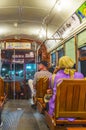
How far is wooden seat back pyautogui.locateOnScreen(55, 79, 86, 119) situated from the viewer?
461 cm

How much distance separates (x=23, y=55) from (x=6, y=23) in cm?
361

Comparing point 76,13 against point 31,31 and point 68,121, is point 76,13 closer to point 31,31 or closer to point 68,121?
point 68,121

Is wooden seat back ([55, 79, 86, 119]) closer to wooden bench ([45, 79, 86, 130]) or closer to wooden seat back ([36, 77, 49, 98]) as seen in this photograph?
wooden bench ([45, 79, 86, 130])

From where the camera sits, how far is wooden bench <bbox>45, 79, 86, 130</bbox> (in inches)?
182

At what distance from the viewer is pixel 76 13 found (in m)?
7.82

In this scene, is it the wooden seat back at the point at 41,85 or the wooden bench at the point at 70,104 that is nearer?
the wooden bench at the point at 70,104

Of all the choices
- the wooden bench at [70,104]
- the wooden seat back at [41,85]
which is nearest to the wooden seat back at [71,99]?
the wooden bench at [70,104]

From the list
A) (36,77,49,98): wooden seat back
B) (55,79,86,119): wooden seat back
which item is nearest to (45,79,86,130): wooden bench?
(55,79,86,119): wooden seat back

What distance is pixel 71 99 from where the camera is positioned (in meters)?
4.73

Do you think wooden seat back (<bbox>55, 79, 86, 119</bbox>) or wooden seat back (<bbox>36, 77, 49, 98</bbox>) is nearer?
wooden seat back (<bbox>55, 79, 86, 119</bbox>)

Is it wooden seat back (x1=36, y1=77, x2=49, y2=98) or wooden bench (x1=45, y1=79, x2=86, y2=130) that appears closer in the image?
wooden bench (x1=45, y1=79, x2=86, y2=130)

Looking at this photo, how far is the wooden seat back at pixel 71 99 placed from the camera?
15.1 ft

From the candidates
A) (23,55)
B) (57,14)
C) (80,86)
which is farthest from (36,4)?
(23,55)

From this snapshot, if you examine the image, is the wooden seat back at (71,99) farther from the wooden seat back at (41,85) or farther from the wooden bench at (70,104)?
the wooden seat back at (41,85)
